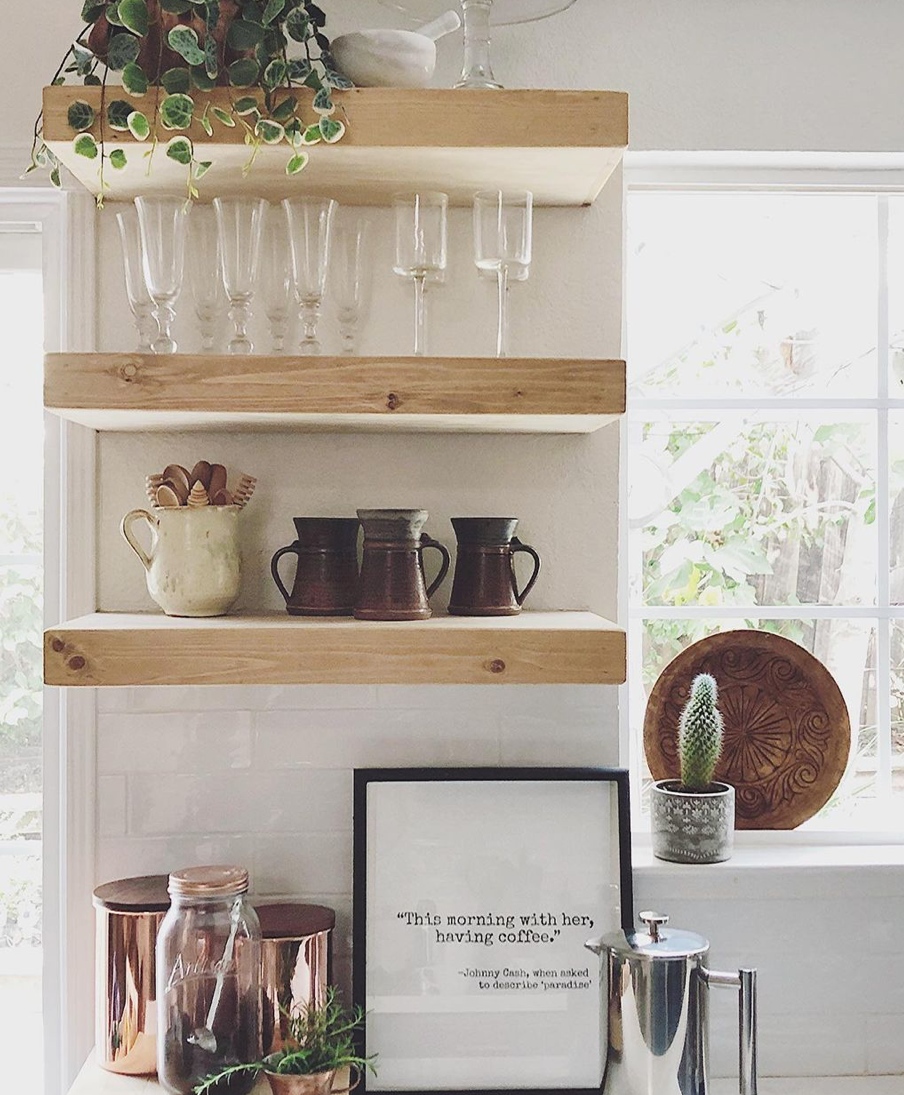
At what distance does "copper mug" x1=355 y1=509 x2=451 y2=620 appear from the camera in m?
1.51

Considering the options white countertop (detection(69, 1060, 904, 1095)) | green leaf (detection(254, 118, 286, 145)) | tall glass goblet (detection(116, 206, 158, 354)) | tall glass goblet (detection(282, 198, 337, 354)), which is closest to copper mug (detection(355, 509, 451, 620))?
tall glass goblet (detection(282, 198, 337, 354))

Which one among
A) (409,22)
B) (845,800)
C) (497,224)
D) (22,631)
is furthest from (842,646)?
(22,631)

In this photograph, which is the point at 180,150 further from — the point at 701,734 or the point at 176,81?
the point at 701,734

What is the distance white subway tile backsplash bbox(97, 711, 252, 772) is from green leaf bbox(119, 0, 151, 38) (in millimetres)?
894

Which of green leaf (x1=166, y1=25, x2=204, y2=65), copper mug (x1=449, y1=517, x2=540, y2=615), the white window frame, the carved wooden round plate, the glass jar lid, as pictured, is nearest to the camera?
green leaf (x1=166, y1=25, x2=204, y2=65)

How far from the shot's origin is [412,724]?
1.70 m

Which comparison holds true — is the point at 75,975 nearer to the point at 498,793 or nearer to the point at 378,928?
the point at 378,928

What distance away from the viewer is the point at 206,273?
157cm

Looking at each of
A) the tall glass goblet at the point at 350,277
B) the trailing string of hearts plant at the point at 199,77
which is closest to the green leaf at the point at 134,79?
the trailing string of hearts plant at the point at 199,77

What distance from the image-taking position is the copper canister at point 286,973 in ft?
5.01

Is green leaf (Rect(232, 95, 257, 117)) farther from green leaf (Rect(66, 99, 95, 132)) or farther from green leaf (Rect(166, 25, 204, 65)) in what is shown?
green leaf (Rect(66, 99, 95, 132))

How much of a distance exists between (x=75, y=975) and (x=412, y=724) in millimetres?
585

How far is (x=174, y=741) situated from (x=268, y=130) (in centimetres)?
Answer: 84

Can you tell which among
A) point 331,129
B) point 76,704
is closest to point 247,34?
point 331,129
